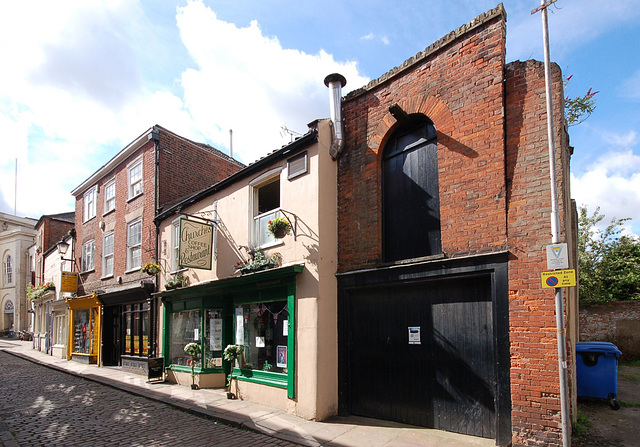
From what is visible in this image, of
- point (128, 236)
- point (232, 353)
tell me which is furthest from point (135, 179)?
point (232, 353)

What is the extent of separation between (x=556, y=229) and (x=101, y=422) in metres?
8.95

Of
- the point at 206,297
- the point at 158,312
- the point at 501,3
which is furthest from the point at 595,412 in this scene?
the point at 158,312

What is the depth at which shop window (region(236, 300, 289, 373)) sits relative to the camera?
29.1 feet

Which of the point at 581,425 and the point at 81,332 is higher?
the point at 581,425

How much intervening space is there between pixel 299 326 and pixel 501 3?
6.89 metres

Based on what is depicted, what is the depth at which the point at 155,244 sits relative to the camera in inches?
570

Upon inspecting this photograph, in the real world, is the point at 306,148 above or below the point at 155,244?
above

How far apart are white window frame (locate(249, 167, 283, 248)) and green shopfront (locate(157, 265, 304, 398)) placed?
1007 mm

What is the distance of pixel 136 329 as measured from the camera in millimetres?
15703

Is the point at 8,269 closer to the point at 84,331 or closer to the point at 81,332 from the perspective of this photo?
the point at 81,332

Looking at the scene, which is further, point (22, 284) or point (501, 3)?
point (22, 284)

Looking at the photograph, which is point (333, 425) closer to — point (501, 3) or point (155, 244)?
point (501, 3)

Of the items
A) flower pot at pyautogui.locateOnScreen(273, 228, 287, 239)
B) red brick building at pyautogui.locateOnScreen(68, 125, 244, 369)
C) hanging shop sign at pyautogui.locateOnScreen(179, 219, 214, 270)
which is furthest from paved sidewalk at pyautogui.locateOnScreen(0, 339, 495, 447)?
red brick building at pyautogui.locateOnScreen(68, 125, 244, 369)

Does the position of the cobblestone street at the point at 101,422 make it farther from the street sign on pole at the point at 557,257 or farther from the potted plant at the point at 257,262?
the street sign on pole at the point at 557,257
